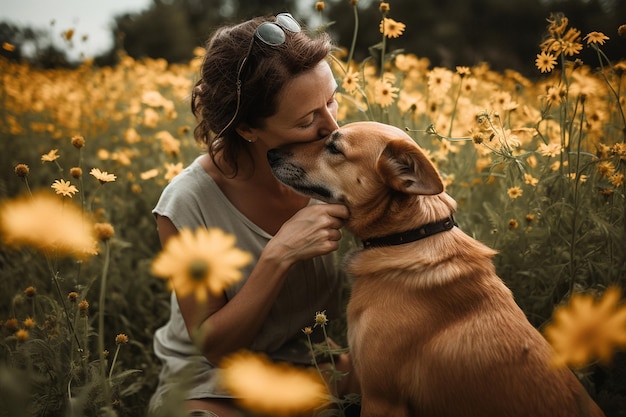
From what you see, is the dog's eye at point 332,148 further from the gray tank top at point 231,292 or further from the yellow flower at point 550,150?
the yellow flower at point 550,150

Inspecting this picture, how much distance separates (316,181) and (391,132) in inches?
16.2

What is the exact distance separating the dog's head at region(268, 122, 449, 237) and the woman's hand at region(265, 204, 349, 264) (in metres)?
0.11

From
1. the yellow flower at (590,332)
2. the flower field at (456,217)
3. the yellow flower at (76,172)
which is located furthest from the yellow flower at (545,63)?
the yellow flower at (76,172)

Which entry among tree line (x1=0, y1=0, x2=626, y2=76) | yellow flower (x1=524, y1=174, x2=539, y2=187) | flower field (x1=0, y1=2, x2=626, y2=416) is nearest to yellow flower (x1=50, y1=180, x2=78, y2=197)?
flower field (x1=0, y1=2, x2=626, y2=416)

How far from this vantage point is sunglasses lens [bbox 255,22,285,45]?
6.77 ft

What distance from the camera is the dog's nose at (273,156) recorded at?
215 cm

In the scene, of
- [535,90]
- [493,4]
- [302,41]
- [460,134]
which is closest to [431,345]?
[302,41]

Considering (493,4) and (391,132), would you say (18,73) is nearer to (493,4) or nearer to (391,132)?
(391,132)

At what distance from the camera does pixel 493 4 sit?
58.1 ft

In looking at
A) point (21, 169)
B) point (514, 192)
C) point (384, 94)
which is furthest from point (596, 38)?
point (21, 169)

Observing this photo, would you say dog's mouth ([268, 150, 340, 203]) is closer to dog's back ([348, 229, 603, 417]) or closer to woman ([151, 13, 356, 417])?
woman ([151, 13, 356, 417])

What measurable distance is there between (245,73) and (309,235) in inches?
32.5

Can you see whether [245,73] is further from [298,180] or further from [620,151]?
[620,151]

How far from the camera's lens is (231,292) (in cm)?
227
